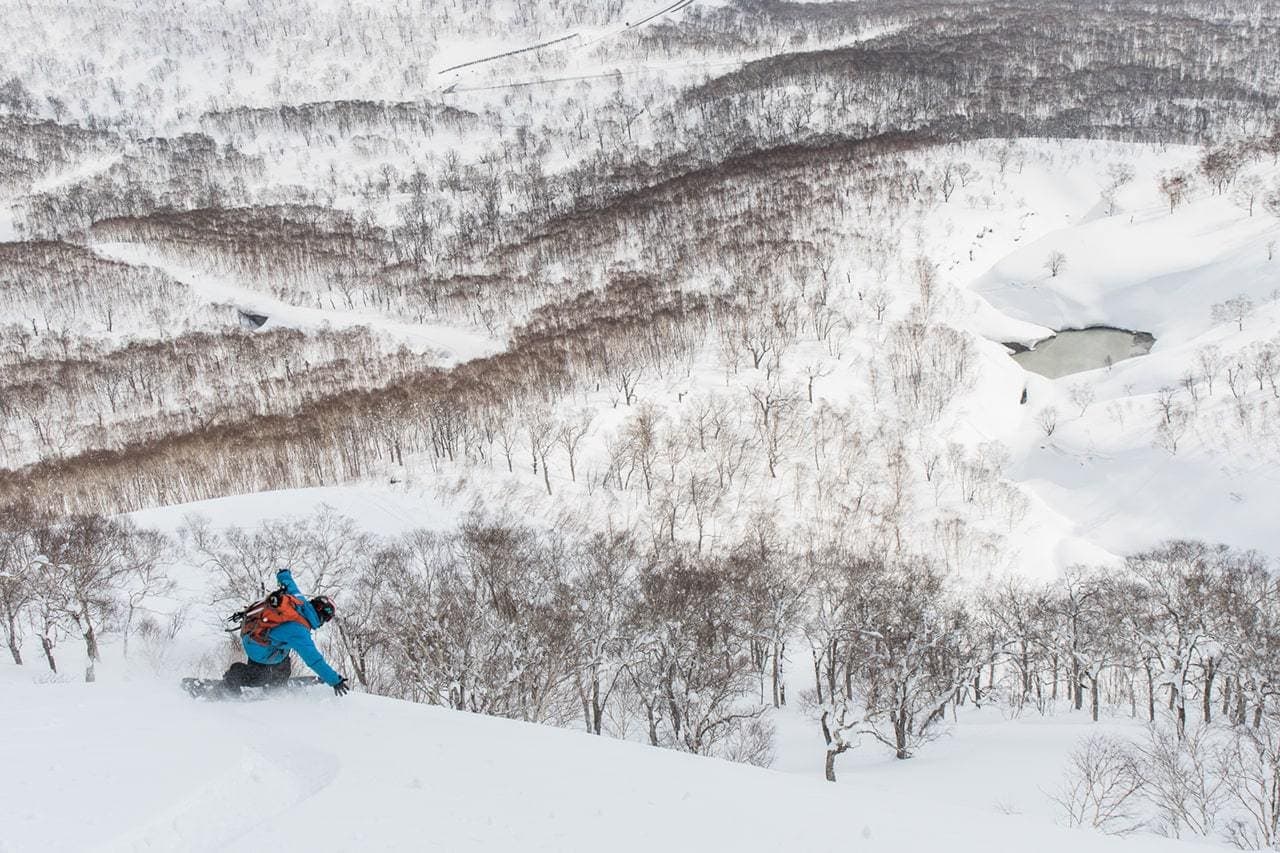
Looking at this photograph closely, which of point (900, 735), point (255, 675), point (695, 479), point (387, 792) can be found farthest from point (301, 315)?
point (387, 792)

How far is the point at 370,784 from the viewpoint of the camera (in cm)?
1084

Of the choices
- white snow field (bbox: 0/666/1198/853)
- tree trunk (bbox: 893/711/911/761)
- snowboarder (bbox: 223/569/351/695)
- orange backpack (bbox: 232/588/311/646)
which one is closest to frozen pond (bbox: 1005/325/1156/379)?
tree trunk (bbox: 893/711/911/761)

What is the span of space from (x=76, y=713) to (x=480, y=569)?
29.1 meters

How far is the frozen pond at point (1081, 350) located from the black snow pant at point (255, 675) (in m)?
97.3

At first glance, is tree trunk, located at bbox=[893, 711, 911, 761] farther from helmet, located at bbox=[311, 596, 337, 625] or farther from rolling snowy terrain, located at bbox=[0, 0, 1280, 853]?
helmet, located at bbox=[311, 596, 337, 625]

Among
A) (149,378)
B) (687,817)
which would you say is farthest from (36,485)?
(687,817)

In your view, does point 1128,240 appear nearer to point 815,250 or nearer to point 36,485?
point 815,250

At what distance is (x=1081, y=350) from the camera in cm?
9838

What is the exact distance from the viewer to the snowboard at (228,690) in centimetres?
1362

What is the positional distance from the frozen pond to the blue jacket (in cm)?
9699

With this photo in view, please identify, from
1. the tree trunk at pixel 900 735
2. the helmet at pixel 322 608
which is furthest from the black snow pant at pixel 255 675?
the tree trunk at pixel 900 735

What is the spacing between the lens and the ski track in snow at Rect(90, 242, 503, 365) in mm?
121125

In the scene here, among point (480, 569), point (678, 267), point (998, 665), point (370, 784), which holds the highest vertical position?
point (678, 267)

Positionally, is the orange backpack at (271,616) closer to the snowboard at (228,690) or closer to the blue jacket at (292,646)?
the blue jacket at (292,646)
